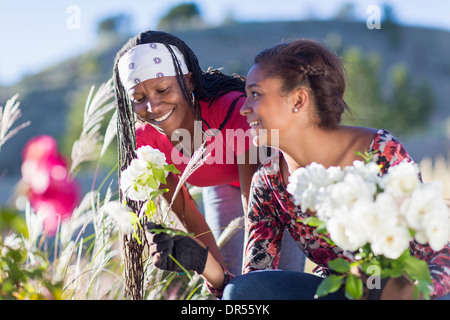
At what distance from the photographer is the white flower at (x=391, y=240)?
106cm

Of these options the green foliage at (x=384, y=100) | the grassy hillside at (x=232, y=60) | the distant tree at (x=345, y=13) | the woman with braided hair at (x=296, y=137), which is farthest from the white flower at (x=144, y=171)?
the distant tree at (x=345, y=13)

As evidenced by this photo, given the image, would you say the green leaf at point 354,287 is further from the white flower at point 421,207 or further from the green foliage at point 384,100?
the green foliage at point 384,100

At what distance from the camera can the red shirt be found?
83.5 inches

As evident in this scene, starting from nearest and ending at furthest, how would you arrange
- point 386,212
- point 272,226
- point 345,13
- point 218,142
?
point 386,212 < point 272,226 < point 218,142 < point 345,13

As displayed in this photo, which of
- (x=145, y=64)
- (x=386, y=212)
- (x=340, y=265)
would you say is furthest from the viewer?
(x=145, y=64)

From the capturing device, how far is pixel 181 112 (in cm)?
213

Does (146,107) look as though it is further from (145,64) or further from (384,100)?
(384,100)

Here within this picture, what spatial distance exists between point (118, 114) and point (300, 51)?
879mm

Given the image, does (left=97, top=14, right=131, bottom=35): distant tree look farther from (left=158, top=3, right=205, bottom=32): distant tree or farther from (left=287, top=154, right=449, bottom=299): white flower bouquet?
(left=287, top=154, right=449, bottom=299): white flower bouquet

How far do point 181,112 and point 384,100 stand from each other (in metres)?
27.2

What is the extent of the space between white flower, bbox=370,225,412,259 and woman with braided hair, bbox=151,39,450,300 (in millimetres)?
550

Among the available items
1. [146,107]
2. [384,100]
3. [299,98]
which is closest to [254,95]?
[299,98]

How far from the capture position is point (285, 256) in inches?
95.3
